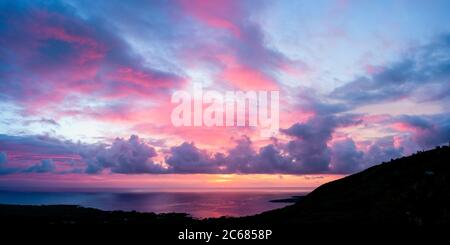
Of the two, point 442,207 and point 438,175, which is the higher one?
point 438,175

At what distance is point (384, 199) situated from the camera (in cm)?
5097

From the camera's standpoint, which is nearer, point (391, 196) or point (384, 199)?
point (384, 199)

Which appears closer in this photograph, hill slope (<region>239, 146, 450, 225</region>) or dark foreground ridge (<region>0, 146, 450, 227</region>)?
dark foreground ridge (<region>0, 146, 450, 227</region>)

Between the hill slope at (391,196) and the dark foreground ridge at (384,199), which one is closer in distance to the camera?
the dark foreground ridge at (384,199)

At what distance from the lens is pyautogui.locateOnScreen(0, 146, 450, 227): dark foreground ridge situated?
40500mm

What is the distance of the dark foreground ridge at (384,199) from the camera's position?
40.5 metres

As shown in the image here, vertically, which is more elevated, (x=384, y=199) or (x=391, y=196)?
(x=391, y=196)

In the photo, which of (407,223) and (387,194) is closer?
(407,223)
